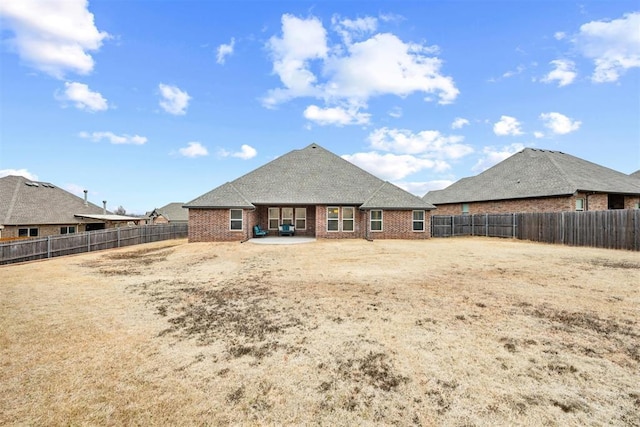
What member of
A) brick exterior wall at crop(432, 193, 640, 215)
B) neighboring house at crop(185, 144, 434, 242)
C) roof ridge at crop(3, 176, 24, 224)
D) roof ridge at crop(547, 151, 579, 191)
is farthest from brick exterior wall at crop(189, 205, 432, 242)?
roof ridge at crop(3, 176, 24, 224)

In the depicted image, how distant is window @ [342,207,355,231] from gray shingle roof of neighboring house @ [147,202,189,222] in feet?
125

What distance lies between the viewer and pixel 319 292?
693 cm

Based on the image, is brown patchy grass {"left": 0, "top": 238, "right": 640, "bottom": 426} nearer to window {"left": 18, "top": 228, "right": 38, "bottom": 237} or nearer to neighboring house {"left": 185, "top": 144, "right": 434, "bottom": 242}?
neighboring house {"left": 185, "top": 144, "right": 434, "bottom": 242}

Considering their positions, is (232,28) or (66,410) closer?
(66,410)

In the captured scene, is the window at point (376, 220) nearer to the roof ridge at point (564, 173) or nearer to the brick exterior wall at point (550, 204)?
the brick exterior wall at point (550, 204)

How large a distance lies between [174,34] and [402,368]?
779 inches

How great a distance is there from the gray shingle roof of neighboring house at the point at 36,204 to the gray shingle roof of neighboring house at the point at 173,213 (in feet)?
63.7

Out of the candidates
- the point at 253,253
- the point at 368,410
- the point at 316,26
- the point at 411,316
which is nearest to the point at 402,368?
the point at 368,410

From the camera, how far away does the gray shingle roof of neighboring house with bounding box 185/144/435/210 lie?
1995cm

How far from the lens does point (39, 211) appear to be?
81.1ft

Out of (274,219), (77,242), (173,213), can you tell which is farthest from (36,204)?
(173,213)

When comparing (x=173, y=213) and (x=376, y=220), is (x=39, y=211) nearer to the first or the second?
(x=173, y=213)

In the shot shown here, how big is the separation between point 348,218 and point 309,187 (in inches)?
158

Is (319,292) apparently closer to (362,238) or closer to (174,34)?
(362,238)
